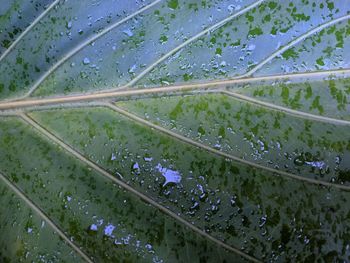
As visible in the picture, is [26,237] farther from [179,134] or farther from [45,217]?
[179,134]

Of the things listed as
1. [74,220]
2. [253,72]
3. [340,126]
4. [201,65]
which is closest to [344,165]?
[340,126]

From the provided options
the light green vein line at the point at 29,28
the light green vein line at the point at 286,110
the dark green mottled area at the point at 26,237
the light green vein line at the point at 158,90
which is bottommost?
the dark green mottled area at the point at 26,237

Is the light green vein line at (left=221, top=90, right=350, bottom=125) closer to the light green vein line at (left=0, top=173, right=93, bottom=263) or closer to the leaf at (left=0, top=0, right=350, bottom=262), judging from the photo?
the leaf at (left=0, top=0, right=350, bottom=262)

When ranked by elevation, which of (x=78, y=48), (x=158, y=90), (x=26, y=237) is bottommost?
(x=26, y=237)

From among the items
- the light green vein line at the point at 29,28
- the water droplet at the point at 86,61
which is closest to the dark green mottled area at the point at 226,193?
the water droplet at the point at 86,61

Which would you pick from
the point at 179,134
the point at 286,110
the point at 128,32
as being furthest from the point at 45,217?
the point at 286,110

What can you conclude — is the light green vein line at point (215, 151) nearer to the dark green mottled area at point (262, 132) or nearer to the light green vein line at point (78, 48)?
the dark green mottled area at point (262, 132)

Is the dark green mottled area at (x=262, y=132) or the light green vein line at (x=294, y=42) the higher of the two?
the light green vein line at (x=294, y=42)

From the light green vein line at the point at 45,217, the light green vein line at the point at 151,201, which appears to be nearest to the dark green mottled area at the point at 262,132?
the light green vein line at the point at 151,201
